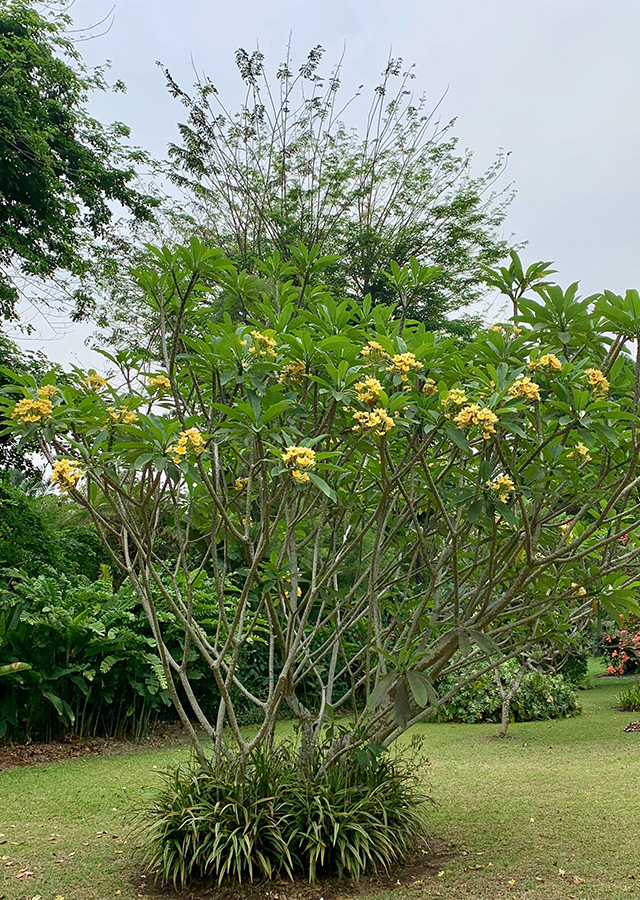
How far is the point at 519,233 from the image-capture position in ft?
47.9

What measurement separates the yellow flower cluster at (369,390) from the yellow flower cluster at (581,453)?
0.80 meters

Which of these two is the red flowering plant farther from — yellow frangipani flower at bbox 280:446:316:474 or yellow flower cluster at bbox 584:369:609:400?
yellow frangipani flower at bbox 280:446:316:474

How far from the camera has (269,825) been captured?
9.71ft

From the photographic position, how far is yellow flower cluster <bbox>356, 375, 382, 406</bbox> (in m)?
2.63

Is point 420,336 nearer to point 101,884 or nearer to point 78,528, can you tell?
point 101,884

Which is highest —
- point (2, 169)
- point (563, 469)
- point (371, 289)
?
point (371, 289)

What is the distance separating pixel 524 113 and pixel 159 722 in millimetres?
6566

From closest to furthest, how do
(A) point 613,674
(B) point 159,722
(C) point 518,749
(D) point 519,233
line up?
(C) point 518,749, (B) point 159,722, (A) point 613,674, (D) point 519,233

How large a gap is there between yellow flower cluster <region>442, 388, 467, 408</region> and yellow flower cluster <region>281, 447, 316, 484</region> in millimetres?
582

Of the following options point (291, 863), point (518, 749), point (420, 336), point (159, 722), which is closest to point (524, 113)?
point (420, 336)

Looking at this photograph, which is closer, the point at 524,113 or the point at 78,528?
the point at 524,113


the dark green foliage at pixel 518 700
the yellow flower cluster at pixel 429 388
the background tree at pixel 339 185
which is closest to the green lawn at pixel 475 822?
the dark green foliage at pixel 518 700

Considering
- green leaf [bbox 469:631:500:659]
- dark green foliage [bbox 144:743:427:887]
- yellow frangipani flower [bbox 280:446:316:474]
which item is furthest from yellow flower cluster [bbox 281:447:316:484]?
dark green foliage [bbox 144:743:427:887]

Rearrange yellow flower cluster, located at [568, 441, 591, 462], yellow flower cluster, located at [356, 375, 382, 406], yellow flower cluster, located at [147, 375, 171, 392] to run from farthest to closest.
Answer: yellow flower cluster, located at [147, 375, 171, 392]
yellow flower cluster, located at [568, 441, 591, 462]
yellow flower cluster, located at [356, 375, 382, 406]
